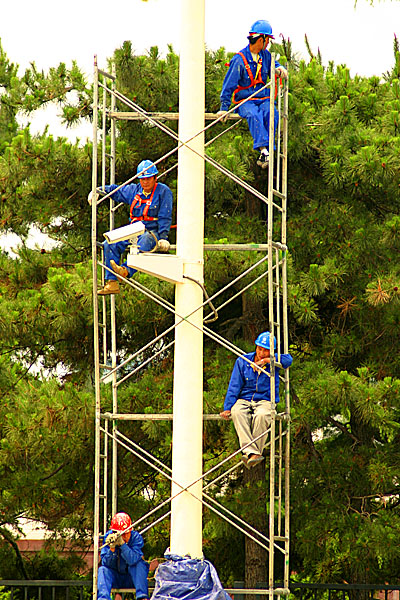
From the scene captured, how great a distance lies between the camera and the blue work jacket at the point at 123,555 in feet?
27.9

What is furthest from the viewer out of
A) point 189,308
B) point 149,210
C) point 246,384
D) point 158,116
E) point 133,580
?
point 158,116

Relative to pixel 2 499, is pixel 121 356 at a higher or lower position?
higher

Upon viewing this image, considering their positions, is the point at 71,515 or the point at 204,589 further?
the point at 71,515

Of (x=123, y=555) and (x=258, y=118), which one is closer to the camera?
(x=123, y=555)

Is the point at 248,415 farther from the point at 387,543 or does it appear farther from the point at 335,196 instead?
the point at 335,196

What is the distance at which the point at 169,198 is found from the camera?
30.1ft

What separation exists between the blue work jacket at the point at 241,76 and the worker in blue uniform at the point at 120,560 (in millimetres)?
3939

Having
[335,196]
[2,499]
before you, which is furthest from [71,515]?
[335,196]

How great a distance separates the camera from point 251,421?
898cm

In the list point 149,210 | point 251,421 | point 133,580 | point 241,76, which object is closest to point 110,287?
point 149,210

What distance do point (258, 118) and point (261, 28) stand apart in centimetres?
83

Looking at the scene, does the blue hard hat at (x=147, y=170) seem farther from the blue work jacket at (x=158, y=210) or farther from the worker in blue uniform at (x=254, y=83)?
the worker in blue uniform at (x=254, y=83)

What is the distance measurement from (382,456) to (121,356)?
371cm

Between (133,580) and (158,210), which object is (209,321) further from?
(133,580)
